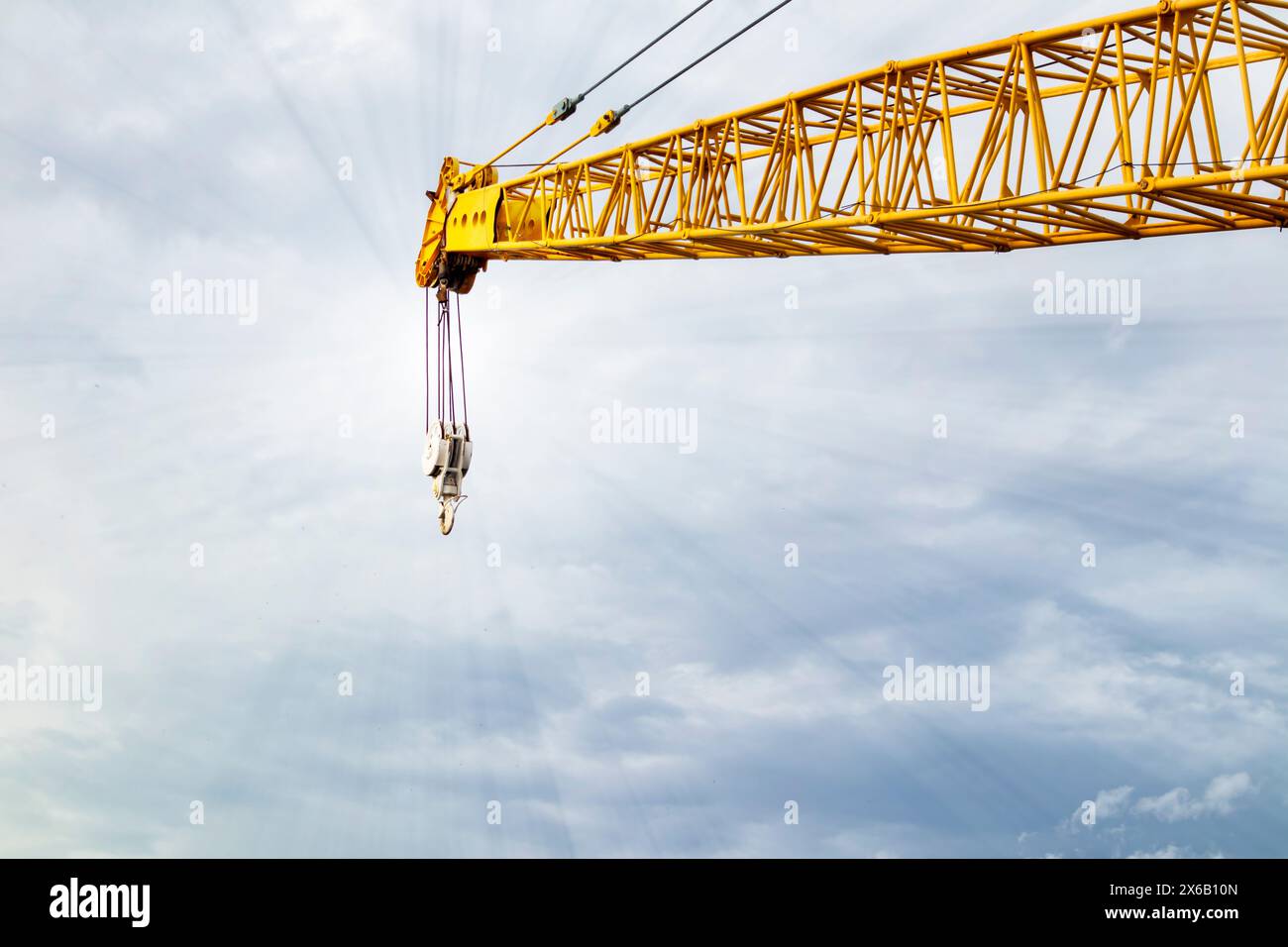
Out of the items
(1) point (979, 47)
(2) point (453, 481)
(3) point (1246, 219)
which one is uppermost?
(1) point (979, 47)

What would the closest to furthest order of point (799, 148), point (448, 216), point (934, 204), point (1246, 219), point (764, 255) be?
Result: 1. point (1246, 219)
2. point (934, 204)
3. point (799, 148)
4. point (764, 255)
5. point (448, 216)

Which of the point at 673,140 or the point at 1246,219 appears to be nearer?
the point at 1246,219

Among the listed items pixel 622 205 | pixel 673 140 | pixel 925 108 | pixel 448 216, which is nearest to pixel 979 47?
pixel 925 108

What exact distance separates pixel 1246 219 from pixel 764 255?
10.7 m

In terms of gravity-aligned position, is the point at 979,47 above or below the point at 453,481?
above

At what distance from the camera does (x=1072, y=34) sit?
26.3 m

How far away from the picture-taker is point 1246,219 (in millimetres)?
26844

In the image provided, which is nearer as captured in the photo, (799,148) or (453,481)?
(799,148)

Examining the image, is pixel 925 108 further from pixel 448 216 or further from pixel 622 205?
pixel 448 216

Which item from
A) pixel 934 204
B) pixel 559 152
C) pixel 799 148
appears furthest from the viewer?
pixel 559 152

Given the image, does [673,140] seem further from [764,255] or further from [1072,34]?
[1072,34]

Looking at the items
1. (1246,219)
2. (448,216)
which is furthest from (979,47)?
(448,216)

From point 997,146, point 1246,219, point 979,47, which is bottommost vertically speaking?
point 1246,219

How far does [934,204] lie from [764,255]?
5914 millimetres
